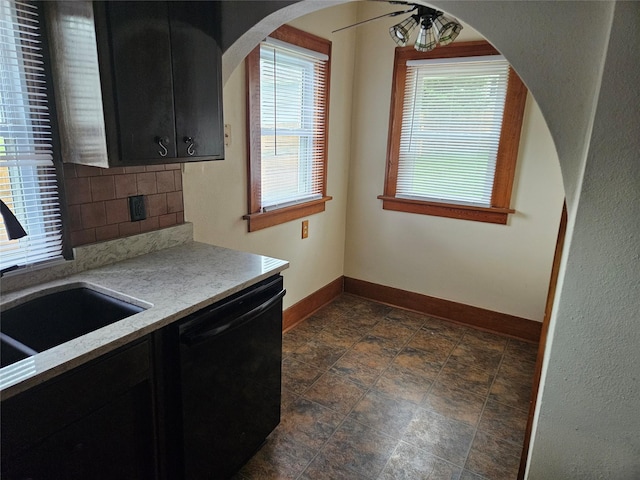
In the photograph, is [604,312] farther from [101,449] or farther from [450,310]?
[450,310]

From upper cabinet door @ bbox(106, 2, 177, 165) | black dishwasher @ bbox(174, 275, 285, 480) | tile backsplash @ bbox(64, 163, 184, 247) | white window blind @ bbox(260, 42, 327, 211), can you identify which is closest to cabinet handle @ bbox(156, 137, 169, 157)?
upper cabinet door @ bbox(106, 2, 177, 165)

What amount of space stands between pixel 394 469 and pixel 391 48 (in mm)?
2826

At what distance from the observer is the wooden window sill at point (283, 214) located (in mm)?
2578

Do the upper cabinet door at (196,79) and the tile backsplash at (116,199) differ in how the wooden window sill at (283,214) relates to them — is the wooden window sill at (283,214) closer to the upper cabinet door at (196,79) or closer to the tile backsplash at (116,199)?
the tile backsplash at (116,199)

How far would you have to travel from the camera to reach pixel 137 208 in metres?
1.88

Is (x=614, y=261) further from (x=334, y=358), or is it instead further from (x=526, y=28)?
(x=334, y=358)

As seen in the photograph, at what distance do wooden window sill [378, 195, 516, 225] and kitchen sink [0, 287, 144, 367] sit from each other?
7.85ft

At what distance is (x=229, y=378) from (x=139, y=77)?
3.85 feet

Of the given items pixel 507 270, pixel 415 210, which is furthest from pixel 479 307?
pixel 415 210

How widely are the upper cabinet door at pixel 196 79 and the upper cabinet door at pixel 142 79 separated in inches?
1.5

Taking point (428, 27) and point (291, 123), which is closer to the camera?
point (428, 27)

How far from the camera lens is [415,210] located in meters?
3.34

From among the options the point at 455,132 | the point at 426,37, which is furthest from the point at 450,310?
the point at 426,37

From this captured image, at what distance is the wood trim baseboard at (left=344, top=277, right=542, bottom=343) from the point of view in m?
3.10
